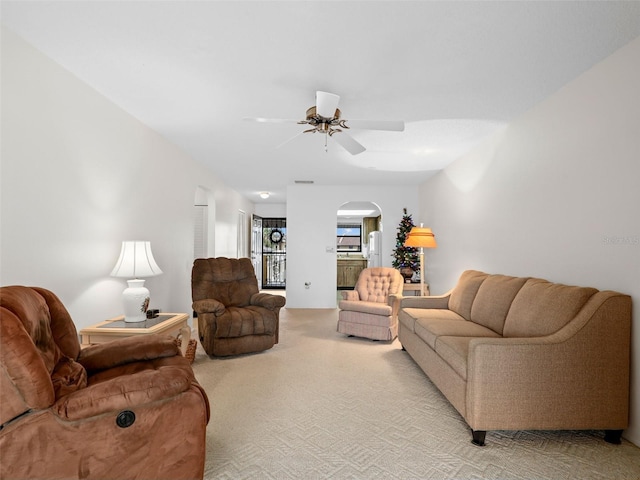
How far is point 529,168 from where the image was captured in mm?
3250

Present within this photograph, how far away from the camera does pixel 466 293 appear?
12.4ft

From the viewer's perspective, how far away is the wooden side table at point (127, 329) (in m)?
2.62

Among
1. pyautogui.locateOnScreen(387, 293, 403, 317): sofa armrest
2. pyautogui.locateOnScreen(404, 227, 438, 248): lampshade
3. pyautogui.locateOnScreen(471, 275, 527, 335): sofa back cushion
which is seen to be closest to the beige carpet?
pyautogui.locateOnScreen(471, 275, 527, 335): sofa back cushion

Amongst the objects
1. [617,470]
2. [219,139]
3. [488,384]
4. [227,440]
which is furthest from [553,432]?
[219,139]

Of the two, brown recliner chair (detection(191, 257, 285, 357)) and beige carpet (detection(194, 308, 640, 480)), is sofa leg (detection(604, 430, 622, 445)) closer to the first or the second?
beige carpet (detection(194, 308, 640, 480))

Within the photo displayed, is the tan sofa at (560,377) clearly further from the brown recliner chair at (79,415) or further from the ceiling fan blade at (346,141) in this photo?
the ceiling fan blade at (346,141)

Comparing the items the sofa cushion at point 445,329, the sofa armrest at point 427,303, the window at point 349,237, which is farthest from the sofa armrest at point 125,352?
the window at point 349,237

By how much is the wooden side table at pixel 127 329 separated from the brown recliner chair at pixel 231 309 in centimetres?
68

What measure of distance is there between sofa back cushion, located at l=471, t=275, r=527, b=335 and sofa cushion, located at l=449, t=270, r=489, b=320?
0.13 m

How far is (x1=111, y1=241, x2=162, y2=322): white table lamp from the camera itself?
286 cm

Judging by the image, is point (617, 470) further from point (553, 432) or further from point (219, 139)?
point (219, 139)

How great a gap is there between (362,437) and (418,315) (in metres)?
1.72

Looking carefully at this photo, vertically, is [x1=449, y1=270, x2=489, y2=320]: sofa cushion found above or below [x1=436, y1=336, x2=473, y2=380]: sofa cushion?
above

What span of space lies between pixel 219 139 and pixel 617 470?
4.21 m
